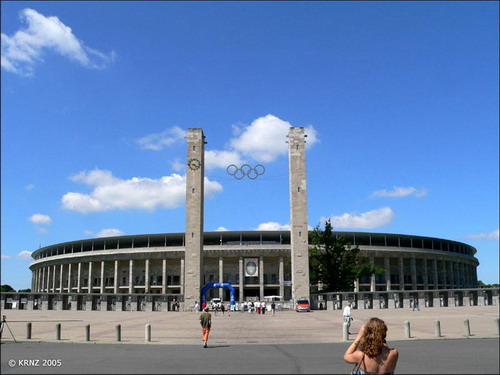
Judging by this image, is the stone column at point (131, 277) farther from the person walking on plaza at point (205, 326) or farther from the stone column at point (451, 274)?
the person walking on plaza at point (205, 326)

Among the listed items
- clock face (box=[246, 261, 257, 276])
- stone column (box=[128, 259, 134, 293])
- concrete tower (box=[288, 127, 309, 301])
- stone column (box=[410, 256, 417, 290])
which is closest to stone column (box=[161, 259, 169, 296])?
stone column (box=[128, 259, 134, 293])

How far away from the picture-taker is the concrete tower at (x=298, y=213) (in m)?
64.4

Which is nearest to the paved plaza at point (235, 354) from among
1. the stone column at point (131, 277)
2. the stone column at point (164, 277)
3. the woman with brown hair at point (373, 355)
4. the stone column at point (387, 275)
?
the woman with brown hair at point (373, 355)

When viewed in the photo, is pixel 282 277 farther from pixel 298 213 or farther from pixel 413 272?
pixel 298 213

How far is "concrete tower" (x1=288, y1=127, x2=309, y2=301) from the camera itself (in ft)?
211

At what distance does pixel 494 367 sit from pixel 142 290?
9350cm

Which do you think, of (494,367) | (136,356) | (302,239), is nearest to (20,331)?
(136,356)

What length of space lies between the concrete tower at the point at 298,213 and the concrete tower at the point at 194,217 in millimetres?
12816

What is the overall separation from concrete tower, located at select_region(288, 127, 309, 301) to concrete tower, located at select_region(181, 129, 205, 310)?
12.8 metres

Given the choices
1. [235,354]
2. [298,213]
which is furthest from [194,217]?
[235,354]

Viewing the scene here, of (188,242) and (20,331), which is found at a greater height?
(188,242)

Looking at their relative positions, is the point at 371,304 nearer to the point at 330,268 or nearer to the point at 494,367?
the point at 330,268

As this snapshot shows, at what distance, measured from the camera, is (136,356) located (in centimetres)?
1644

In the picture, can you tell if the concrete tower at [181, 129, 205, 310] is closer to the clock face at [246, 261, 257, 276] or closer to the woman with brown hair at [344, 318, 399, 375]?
the clock face at [246, 261, 257, 276]
